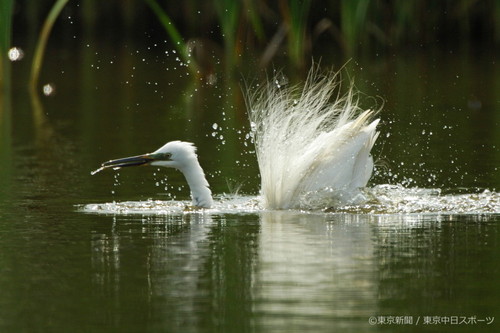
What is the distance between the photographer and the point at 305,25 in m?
24.6

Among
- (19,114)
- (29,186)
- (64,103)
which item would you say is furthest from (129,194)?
(64,103)

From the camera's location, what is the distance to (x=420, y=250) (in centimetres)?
795

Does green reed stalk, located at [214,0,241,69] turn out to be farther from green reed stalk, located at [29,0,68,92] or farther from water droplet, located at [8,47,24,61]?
water droplet, located at [8,47,24,61]

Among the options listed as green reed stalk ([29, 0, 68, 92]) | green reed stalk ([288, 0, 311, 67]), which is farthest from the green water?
green reed stalk ([288, 0, 311, 67])

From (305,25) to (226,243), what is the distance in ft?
54.7

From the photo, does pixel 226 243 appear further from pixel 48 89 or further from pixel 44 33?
pixel 48 89

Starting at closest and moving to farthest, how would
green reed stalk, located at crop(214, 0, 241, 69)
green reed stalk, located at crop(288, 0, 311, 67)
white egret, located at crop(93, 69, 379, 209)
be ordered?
white egret, located at crop(93, 69, 379, 209)
green reed stalk, located at crop(214, 0, 241, 69)
green reed stalk, located at crop(288, 0, 311, 67)

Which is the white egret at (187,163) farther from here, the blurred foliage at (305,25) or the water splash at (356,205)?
the blurred foliage at (305,25)

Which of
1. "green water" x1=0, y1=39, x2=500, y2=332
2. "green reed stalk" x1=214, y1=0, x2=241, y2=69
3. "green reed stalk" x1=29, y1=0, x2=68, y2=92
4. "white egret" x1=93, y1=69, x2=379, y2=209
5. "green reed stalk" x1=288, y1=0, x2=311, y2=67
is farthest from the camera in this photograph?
"green reed stalk" x1=288, y1=0, x2=311, y2=67

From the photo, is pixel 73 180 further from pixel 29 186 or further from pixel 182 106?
pixel 182 106

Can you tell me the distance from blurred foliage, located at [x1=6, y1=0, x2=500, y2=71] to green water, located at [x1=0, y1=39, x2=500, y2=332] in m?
6.82

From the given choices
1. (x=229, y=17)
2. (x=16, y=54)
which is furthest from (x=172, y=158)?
(x=16, y=54)

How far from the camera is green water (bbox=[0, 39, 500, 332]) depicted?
6316mm

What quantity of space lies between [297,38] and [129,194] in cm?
967
